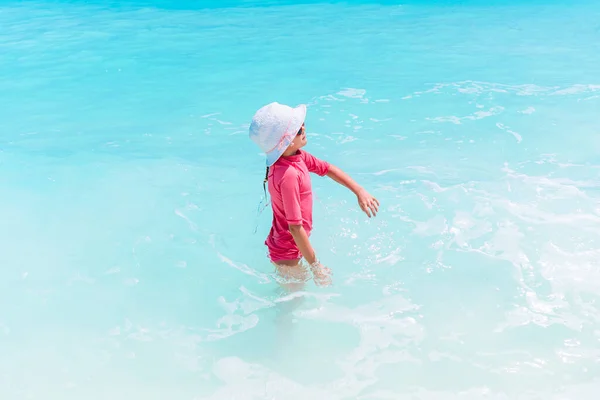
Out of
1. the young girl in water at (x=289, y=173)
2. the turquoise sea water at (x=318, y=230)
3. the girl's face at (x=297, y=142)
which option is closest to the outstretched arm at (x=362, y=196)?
the young girl in water at (x=289, y=173)

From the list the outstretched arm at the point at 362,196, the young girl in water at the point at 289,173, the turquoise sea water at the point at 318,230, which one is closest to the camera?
the young girl in water at the point at 289,173

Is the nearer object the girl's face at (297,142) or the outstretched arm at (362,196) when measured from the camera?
the girl's face at (297,142)

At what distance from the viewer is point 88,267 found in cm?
452

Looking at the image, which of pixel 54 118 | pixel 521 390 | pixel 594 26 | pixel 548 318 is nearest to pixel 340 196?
pixel 548 318

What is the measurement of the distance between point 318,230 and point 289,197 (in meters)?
1.51

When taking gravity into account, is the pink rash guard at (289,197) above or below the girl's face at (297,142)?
below

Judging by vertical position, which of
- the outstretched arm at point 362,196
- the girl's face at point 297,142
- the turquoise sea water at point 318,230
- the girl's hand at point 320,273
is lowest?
the turquoise sea water at point 318,230

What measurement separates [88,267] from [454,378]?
2683 millimetres

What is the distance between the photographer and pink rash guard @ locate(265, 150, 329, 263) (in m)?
3.18

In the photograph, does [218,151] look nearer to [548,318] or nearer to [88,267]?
[88,267]

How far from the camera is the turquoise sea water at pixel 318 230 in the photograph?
351 centimetres

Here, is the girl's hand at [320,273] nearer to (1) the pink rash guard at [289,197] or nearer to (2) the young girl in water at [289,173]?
(2) the young girl in water at [289,173]

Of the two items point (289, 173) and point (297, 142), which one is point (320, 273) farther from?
point (297, 142)

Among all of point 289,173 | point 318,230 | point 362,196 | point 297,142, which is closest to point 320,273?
point 362,196
